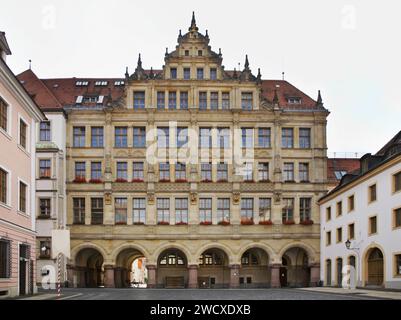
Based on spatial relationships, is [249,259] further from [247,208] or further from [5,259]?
[5,259]

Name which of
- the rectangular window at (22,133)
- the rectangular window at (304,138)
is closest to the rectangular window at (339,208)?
the rectangular window at (304,138)

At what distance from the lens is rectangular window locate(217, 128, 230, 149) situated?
55906 mm

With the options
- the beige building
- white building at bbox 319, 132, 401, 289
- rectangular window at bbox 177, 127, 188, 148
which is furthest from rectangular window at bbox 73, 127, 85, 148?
white building at bbox 319, 132, 401, 289

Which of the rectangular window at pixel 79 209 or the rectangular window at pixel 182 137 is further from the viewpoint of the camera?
the rectangular window at pixel 182 137

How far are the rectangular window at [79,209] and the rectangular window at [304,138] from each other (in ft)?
64.2

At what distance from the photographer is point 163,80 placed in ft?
182

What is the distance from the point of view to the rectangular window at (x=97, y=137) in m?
55.8

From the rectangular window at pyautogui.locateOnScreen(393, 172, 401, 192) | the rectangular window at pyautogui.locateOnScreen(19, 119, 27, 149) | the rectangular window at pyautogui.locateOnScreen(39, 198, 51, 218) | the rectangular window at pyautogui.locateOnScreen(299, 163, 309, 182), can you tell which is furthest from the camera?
the rectangular window at pyautogui.locateOnScreen(299, 163, 309, 182)

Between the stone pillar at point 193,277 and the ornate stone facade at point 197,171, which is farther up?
the ornate stone facade at point 197,171

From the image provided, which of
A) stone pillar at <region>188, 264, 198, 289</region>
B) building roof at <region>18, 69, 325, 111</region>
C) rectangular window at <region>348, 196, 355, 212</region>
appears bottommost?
stone pillar at <region>188, 264, 198, 289</region>

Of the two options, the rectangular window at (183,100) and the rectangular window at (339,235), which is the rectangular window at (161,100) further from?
the rectangular window at (339,235)

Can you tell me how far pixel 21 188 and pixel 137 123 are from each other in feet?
79.3

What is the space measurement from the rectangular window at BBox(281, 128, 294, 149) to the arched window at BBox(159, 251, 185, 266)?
45.1 feet

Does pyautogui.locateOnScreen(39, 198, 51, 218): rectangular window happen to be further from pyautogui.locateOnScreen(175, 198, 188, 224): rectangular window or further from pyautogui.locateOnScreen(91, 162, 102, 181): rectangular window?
pyautogui.locateOnScreen(175, 198, 188, 224): rectangular window
